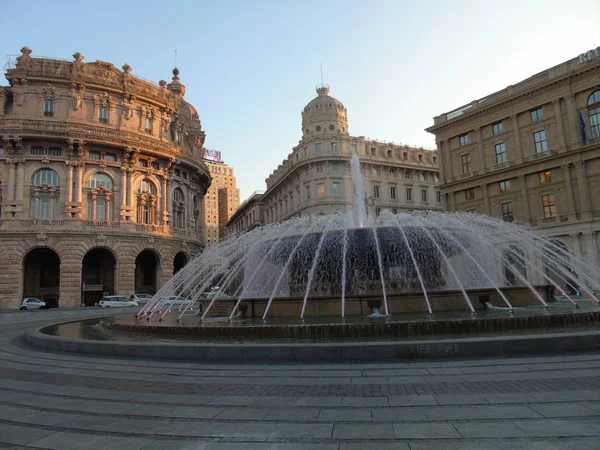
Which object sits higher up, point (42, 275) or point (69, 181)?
point (69, 181)

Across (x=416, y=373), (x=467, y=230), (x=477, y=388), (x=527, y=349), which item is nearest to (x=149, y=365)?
(x=416, y=373)

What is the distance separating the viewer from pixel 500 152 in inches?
1601

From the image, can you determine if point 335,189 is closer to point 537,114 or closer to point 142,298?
A: point 537,114

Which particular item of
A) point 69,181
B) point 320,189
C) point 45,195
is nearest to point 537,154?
point 320,189

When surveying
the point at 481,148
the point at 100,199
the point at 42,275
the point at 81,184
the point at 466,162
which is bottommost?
the point at 42,275

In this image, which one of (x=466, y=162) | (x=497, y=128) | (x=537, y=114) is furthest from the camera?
(x=466, y=162)

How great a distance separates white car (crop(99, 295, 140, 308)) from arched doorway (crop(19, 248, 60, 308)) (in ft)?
22.4

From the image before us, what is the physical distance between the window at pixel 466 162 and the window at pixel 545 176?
7.38 metres

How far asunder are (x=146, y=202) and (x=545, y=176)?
1491 inches

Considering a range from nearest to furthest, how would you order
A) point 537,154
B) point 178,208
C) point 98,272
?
point 537,154
point 98,272
point 178,208

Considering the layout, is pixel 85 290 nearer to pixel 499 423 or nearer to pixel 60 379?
pixel 60 379

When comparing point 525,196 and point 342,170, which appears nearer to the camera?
point 525,196

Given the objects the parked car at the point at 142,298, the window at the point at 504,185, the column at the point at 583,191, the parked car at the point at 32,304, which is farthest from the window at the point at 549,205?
the parked car at the point at 32,304

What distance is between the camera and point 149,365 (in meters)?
8.24
